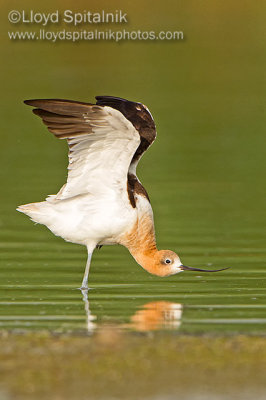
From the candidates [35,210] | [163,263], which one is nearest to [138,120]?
[35,210]

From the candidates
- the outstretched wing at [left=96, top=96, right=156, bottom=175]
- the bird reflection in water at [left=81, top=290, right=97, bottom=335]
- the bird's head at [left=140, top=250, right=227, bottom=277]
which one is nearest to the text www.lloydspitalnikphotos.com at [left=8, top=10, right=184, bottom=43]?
the outstretched wing at [left=96, top=96, right=156, bottom=175]

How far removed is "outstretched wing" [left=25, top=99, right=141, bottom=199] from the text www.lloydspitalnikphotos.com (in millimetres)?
29847

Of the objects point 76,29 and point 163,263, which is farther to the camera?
point 76,29

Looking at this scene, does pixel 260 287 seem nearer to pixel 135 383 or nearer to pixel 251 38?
pixel 135 383

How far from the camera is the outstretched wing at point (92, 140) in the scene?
41.2ft

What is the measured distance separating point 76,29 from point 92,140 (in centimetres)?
3305

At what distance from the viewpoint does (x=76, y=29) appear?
45.6m

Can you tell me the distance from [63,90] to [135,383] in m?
24.4

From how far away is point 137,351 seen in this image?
9.74m

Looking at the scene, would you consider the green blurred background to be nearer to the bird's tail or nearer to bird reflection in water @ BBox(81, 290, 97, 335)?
bird reflection in water @ BBox(81, 290, 97, 335)

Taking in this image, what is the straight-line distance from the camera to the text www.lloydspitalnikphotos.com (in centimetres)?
4406

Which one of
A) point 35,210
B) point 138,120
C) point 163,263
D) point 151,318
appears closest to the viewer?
point 151,318

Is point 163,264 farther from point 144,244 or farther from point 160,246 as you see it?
point 160,246

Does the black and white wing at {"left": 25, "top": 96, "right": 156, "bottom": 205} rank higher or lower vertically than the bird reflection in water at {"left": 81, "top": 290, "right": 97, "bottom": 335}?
higher
